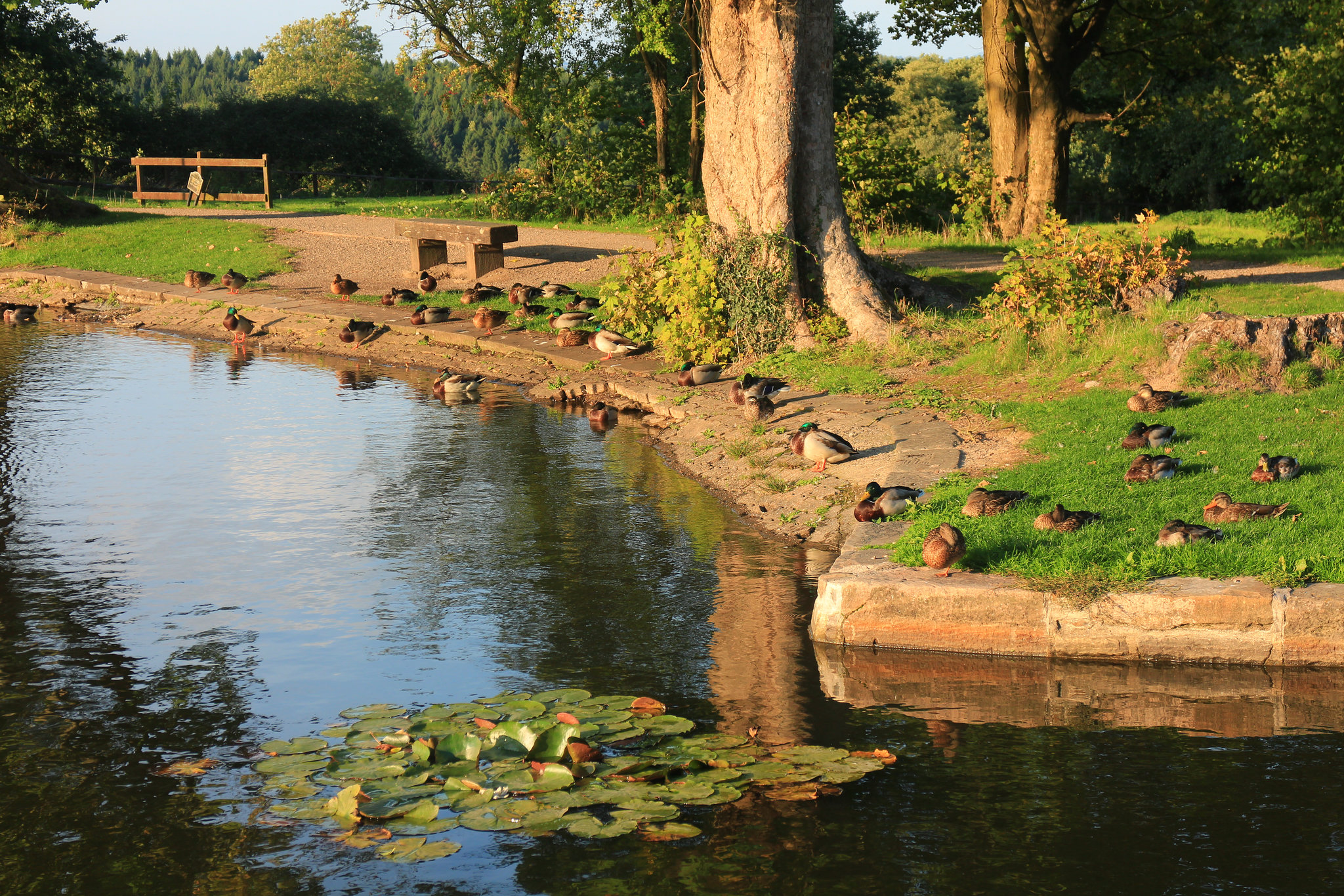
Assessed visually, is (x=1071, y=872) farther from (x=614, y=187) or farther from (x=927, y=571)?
(x=614, y=187)

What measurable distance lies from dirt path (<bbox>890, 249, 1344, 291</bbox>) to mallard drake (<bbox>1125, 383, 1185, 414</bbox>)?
22.5ft

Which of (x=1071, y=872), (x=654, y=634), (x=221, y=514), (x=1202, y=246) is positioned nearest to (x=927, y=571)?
(x=654, y=634)

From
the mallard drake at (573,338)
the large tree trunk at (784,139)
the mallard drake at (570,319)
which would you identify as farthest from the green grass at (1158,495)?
the mallard drake at (570,319)

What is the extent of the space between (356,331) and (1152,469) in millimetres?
12628

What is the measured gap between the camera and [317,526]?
941 centimetres

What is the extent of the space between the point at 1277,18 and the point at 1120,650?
84.5 feet

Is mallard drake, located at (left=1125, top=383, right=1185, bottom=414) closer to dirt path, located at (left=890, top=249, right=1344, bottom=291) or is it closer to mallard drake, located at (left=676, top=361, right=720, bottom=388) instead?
mallard drake, located at (left=676, top=361, right=720, bottom=388)

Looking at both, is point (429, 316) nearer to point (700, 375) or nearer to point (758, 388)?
point (700, 375)

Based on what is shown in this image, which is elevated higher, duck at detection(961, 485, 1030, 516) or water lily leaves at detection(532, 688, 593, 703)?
duck at detection(961, 485, 1030, 516)

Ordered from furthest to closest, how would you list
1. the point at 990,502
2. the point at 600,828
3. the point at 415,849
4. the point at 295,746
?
the point at 990,502
the point at 295,746
the point at 600,828
the point at 415,849

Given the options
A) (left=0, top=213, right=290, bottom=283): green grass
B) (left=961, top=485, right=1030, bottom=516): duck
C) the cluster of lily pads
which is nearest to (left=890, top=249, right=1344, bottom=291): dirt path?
(left=961, top=485, right=1030, bottom=516): duck

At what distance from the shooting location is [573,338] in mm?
16438

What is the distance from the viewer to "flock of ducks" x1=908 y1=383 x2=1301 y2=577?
722 cm

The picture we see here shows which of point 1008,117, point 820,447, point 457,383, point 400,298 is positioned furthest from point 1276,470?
point 1008,117
